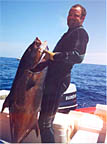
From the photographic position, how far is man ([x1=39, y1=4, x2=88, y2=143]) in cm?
198

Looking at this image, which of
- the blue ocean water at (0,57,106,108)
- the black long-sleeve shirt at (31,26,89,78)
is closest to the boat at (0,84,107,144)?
the blue ocean water at (0,57,106,108)

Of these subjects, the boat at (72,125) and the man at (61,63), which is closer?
the man at (61,63)

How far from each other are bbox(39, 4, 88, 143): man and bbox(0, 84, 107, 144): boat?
88 millimetres

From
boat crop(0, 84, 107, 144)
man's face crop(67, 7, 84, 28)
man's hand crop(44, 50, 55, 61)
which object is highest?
man's face crop(67, 7, 84, 28)

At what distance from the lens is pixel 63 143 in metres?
2.11

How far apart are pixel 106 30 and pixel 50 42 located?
0.52 meters

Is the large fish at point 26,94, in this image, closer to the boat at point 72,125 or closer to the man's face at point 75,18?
the boat at point 72,125

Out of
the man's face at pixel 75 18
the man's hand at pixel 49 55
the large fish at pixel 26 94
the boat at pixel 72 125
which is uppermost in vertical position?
the man's face at pixel 75 18

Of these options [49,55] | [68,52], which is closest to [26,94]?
[49,55]

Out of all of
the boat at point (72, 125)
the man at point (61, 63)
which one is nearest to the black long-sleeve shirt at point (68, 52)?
the man at point (61, 63)

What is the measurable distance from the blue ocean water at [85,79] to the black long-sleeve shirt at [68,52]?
10 centimetres

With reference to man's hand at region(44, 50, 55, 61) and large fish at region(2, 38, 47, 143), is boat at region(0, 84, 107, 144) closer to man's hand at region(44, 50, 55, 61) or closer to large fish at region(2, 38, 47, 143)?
large fish at region(2, 38, 47, 143)

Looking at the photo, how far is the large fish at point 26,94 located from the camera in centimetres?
207

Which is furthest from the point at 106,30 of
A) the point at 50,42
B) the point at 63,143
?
the point at 63,143
